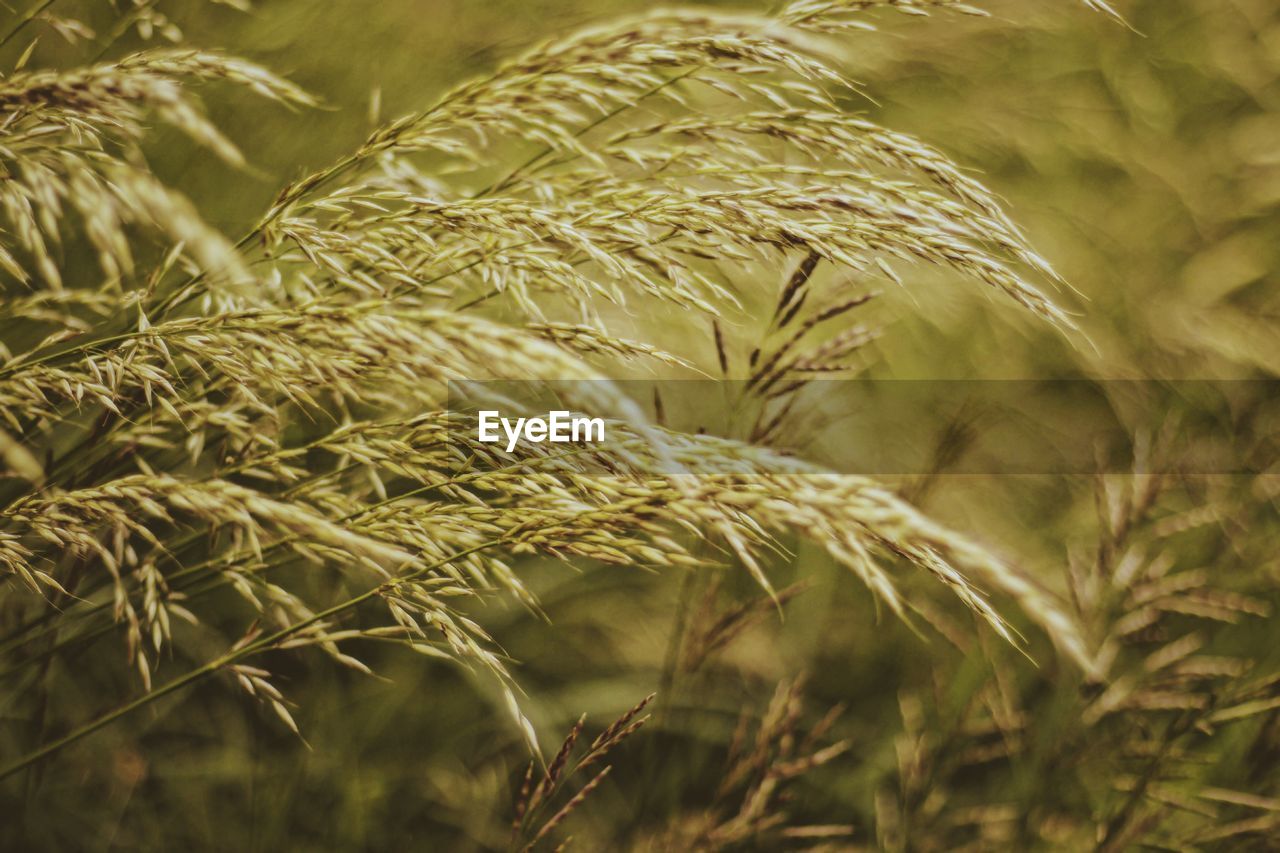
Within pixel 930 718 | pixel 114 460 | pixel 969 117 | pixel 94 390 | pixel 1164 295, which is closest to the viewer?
pixel 94 390

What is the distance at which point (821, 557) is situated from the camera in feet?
6.12

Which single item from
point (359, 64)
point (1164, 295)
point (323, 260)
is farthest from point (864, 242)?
point (1164, 295)

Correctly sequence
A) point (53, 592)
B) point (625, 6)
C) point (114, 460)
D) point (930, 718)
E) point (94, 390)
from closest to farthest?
point (94, 390) < point (114, 460) < point (53, 592) < point (930, 718) < point (625, 6)

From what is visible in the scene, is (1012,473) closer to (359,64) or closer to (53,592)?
(359,64)

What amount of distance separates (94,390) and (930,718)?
1.54 m

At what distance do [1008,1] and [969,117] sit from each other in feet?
0.82

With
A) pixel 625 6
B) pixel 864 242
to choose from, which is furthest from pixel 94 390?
pixel 625 6

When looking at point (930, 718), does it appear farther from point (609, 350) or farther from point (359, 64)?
point (359, 64)

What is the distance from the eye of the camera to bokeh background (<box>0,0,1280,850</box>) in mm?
1446

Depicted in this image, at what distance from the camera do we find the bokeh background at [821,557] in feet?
4.75

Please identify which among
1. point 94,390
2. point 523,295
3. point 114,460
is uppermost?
point 523,295

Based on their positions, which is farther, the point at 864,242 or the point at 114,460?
the point at 114,460

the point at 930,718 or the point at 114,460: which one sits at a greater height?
the point at 114,460

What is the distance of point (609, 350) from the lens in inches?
32.8
